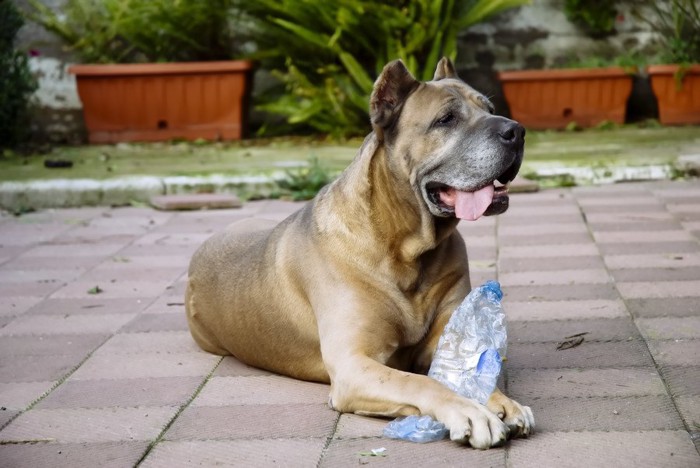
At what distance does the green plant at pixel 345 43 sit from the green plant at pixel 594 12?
1.04 m

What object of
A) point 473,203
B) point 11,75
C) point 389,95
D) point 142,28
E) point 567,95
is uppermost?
point 389,95

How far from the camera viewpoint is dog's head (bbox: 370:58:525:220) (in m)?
3.60

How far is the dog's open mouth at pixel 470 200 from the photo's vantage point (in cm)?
364

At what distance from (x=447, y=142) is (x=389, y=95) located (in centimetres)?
29

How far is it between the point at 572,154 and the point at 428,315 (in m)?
4.97

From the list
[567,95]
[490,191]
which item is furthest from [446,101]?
[567,95]

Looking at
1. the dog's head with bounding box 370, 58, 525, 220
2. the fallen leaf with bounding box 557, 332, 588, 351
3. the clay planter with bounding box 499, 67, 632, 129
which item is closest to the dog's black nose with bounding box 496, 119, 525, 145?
the dog's head with bounding box 370, 58, 525, 220

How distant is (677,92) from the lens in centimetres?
971

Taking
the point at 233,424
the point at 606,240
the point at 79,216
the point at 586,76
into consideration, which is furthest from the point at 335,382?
the point at 586,76

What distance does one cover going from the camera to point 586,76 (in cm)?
979

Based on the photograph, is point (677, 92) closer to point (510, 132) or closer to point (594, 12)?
point (594, 12)

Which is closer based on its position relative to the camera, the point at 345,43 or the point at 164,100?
the point at 345,43

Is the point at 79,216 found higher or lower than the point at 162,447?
lower

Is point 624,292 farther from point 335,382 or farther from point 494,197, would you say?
point 335,382
